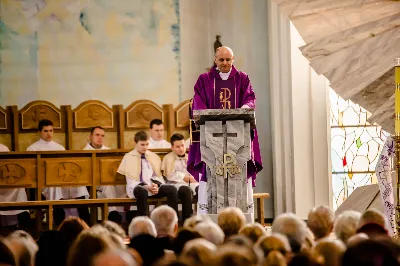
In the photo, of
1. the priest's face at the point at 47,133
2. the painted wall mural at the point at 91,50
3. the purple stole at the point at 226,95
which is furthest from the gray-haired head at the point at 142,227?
the painted wall mural at the point at 91,50

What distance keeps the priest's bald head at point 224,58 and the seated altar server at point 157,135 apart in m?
4.17

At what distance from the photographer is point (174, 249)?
5.70m

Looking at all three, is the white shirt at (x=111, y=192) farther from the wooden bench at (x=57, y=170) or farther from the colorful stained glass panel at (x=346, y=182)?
the colorful stained glass panel at (x=346, y=182)

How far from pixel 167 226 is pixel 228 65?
332 cm

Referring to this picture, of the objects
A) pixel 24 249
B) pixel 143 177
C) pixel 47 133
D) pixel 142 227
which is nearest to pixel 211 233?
pixel 142 227

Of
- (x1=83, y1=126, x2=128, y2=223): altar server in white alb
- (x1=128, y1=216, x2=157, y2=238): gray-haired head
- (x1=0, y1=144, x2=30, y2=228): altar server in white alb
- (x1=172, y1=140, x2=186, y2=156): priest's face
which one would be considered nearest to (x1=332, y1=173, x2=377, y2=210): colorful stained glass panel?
(x1=172, y1=140, x2=186, y2=156): priest's face

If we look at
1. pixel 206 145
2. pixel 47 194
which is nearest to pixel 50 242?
pixel 206 145

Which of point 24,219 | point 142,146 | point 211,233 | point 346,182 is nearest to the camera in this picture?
point 211,233

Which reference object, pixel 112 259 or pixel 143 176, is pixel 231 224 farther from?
pixel 143 176

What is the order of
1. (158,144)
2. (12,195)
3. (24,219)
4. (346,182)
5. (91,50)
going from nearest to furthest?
(24,219)
(12,195)
(346,182)
(158,144)
(91,50)

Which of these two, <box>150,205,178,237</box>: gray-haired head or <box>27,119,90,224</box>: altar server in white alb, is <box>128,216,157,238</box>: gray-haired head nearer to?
<box>150,205,178,237</box>: gray-haired head

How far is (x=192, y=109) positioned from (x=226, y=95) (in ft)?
1.25

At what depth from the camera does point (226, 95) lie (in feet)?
32.7

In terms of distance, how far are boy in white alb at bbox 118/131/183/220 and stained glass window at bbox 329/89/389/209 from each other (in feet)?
8.48
